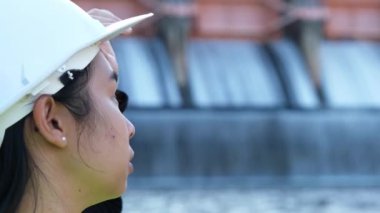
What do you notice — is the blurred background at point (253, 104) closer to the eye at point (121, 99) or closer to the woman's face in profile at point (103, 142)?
the eye at point (121, 99)

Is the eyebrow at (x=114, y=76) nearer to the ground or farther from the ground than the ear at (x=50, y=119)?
farther from the ground

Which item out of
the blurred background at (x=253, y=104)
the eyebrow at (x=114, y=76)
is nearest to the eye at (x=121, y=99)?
the eyebrow at (x=114, y=76)

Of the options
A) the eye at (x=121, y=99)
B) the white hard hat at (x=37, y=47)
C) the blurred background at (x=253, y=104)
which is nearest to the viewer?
the white hard hat at (x=37, y=47)

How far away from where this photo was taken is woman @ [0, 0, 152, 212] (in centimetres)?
96

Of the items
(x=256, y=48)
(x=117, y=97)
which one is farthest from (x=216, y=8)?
(x=117, y=97)

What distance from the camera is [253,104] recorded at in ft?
29.0

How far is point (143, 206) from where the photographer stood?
19.0ft

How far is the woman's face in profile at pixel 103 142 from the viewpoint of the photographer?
3.28ft

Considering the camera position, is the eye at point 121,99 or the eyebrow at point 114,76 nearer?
the eyebrow at point 114,76

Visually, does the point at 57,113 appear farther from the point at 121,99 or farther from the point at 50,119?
the point at 121,99

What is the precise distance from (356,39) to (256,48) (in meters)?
1.26

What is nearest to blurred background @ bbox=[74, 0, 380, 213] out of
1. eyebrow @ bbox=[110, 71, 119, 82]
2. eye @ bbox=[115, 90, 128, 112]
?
eye @ bbox=[115, 90, 128, 112]

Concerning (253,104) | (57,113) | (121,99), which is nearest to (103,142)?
(57,113)

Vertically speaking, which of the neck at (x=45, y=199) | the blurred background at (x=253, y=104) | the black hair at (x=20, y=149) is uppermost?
the blurred background at (x=253, y=104)
